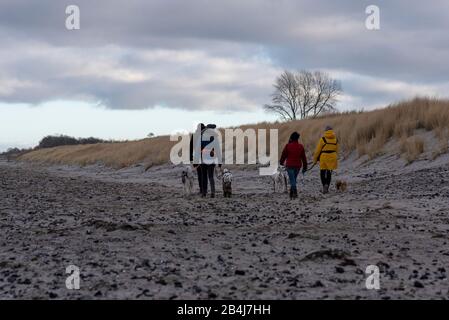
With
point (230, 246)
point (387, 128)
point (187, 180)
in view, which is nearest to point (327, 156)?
point (187, 180)

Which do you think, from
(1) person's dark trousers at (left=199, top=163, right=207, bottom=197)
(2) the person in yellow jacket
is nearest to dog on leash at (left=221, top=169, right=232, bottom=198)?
(1) person's dark trousers at (left=199, top=163, right=207, bottom=197)

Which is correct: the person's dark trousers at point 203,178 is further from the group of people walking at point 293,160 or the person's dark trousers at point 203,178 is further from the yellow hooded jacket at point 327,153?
the yellow hooded jacket at point 327,153

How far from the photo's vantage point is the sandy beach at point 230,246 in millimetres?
6598

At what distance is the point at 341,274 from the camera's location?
23.5 ft

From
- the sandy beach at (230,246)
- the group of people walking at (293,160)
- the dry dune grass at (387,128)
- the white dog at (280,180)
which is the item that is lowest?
the sandy beach at (230,246)

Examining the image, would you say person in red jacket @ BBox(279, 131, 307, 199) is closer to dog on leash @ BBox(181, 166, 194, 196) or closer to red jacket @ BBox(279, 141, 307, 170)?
red jacket @ BBox(279, 141, 307, 170)

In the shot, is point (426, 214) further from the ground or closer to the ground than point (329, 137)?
closer to the ground

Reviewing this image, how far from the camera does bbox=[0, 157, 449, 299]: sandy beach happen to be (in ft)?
21.6

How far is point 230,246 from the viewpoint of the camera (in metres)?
8.94

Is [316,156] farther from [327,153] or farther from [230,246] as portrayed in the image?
[230,246]

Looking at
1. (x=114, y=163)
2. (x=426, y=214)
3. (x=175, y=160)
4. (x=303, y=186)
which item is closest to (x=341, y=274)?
(x=426, y=214)

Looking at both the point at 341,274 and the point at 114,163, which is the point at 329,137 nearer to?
the point at 341,274

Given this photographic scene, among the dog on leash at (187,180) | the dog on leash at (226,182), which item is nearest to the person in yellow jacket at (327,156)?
the dog on leash at (226,182)
